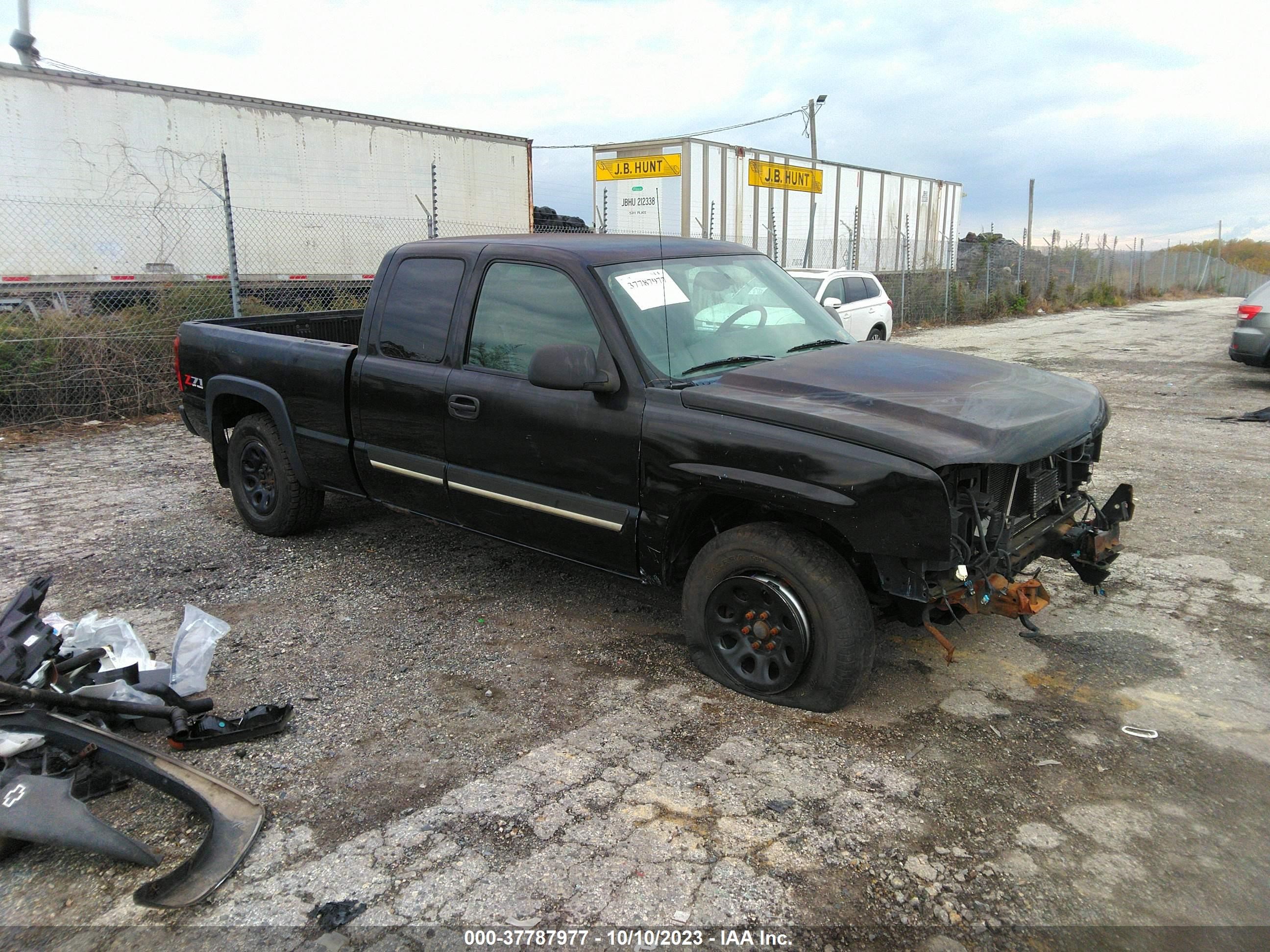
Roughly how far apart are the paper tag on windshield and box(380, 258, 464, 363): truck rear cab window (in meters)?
0.97

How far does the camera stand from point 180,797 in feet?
9.23

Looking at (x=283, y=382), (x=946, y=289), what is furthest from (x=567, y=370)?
(x=946, y=289)

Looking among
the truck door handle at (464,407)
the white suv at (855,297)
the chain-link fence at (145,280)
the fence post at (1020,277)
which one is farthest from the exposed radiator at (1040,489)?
the fence post at (1020,277)

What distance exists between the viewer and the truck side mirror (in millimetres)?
3584

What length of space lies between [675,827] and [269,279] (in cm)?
1389

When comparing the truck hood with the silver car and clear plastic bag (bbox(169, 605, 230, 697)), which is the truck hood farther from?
the silver car

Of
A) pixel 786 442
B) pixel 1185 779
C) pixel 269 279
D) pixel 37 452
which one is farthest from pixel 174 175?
pixel 1185 779

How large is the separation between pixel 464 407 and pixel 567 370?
0.91 meters

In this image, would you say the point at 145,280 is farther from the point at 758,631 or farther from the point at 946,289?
the point at 946,289

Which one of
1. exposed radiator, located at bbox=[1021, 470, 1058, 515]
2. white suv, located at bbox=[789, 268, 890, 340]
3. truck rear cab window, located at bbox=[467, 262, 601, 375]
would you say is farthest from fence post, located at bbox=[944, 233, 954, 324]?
truck rear cab window, located at bbox=[467, 262, 601, 375]

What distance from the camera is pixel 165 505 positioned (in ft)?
21.2

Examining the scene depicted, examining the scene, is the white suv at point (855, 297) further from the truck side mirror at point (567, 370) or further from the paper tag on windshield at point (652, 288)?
the truck side mirror at point (567, 370)

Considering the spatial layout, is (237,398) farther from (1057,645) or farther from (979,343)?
(979,343)

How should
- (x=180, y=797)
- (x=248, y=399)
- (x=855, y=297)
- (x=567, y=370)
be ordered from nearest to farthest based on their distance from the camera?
(x=180, y=797), (x=567, y=370), (x=248, y=399), (x=855, y=297)
